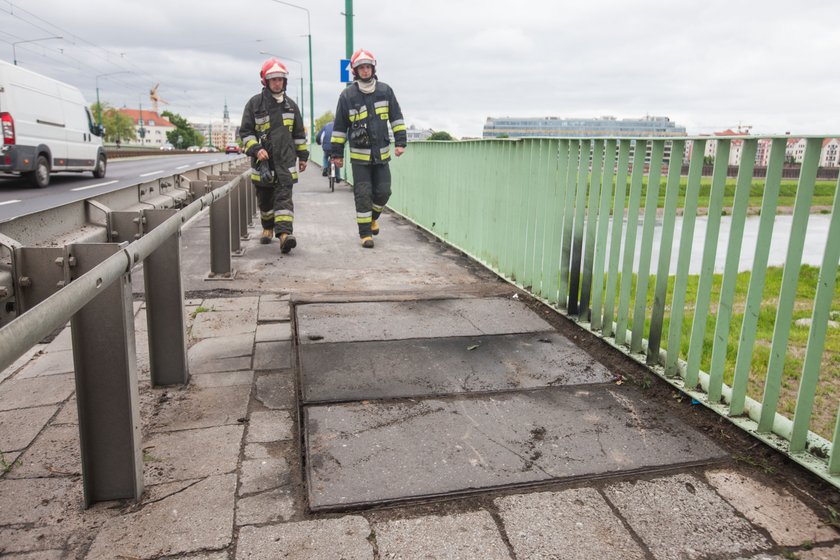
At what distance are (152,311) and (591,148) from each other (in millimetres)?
2806

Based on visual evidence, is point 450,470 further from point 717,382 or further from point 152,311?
point 152,311

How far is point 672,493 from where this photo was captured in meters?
2.45

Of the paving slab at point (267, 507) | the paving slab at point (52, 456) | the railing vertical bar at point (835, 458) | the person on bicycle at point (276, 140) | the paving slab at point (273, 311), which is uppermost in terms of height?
the person on bicycle at point (276, 140)

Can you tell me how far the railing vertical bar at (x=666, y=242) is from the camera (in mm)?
3389

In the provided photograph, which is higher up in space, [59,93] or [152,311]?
[59,93]

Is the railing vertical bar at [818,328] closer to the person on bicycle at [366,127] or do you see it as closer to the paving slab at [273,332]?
the paving slab at [273,332]

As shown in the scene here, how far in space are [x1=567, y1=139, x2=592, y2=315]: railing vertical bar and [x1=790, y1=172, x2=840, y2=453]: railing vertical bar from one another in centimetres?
190

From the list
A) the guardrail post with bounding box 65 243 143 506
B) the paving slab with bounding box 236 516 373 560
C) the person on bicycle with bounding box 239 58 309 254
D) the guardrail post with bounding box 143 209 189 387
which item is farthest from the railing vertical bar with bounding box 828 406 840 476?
the person on bicycle with bounding box 239 58 309 254

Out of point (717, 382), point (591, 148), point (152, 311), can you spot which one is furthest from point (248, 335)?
point (717, 382)

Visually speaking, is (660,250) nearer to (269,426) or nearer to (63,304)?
(269,426)

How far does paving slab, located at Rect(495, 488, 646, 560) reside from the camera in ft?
6.92

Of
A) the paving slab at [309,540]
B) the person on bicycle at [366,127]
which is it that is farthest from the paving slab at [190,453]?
the person on bicycle at [366,127]

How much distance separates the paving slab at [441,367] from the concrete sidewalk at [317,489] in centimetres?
2

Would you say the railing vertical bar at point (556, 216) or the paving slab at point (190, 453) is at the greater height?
the railing vertical bar at point (556, 216)
